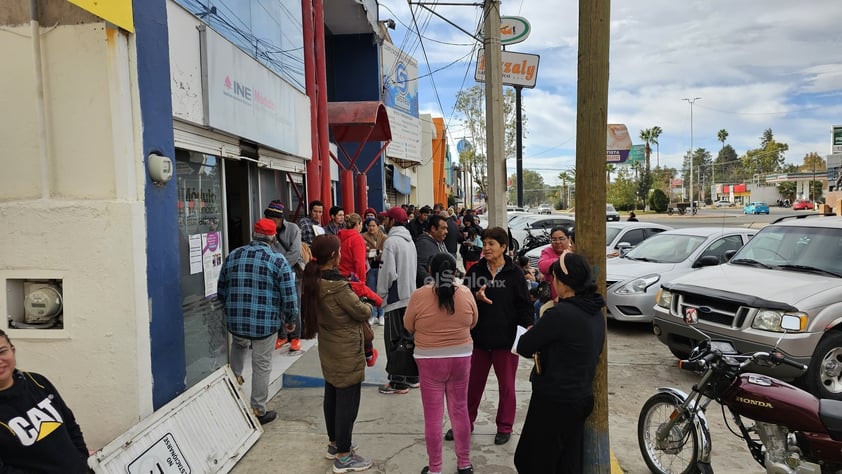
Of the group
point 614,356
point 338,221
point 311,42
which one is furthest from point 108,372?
point 311,42

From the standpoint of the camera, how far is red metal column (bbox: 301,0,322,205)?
8.84 metres

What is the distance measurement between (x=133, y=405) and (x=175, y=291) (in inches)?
33.7

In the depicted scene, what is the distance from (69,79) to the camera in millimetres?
3381

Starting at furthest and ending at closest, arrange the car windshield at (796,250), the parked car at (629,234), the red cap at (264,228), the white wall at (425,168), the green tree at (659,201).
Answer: the green tree at (659,201), the white wall at (425,168), the parked car at (629,234), the car windshield at (796,250), the red cap at (264,228)

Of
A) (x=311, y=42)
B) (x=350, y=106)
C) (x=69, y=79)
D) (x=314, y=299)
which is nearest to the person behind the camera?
(x=69, y=79)

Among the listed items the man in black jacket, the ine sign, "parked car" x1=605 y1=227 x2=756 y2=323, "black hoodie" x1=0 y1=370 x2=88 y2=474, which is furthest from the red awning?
"black hoodie" x1=0 y1=370 x2=88 y2=474

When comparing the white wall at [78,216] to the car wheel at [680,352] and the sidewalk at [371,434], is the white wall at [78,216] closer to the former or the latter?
the sidewalk at [371,434]

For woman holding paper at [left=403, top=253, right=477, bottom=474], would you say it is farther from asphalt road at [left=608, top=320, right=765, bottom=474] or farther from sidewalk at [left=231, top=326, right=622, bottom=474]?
asphalt road at [left=608, top=320, right=765, bottom=474]

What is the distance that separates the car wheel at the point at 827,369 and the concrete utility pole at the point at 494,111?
527 cm

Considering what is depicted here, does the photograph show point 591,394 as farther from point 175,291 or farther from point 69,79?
point 69,79

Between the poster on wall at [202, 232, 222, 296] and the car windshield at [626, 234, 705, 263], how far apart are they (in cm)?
675

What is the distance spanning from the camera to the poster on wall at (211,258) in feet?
17.4

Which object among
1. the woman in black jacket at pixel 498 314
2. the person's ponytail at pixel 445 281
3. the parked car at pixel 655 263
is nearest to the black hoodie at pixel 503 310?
the woman in black jacket at pixel 498 314

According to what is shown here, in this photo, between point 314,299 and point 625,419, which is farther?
point 625,419
